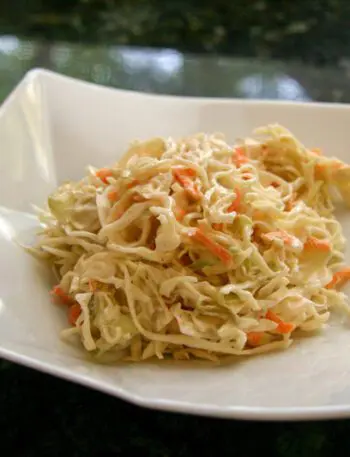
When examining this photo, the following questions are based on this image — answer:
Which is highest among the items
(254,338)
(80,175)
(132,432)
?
(80,175)

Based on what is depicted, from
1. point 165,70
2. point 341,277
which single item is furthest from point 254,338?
point 165,70

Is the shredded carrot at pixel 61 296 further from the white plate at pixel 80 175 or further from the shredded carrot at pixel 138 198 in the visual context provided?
the shredded carrot at pixel 138 198

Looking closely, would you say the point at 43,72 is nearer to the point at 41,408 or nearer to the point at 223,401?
the point at 41,408

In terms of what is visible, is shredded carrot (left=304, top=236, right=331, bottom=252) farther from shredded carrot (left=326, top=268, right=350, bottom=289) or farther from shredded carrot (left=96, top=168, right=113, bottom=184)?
shredded carrot (left=96, top=168, right=113, bottom=184)

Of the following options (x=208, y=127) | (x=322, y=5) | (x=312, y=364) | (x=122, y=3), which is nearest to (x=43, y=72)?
A: (x=208, y=127)

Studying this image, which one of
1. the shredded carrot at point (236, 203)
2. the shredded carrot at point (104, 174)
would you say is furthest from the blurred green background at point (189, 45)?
the shredded carrot at point (236, 203)

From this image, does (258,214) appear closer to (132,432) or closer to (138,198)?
(138,198)

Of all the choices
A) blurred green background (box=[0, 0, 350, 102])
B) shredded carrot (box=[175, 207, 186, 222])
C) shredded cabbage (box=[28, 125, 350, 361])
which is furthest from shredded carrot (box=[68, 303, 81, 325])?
blurred green background (box=[0, 0, 350, 102])

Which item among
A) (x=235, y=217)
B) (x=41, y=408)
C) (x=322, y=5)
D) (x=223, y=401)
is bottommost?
(x=41, y=408)
